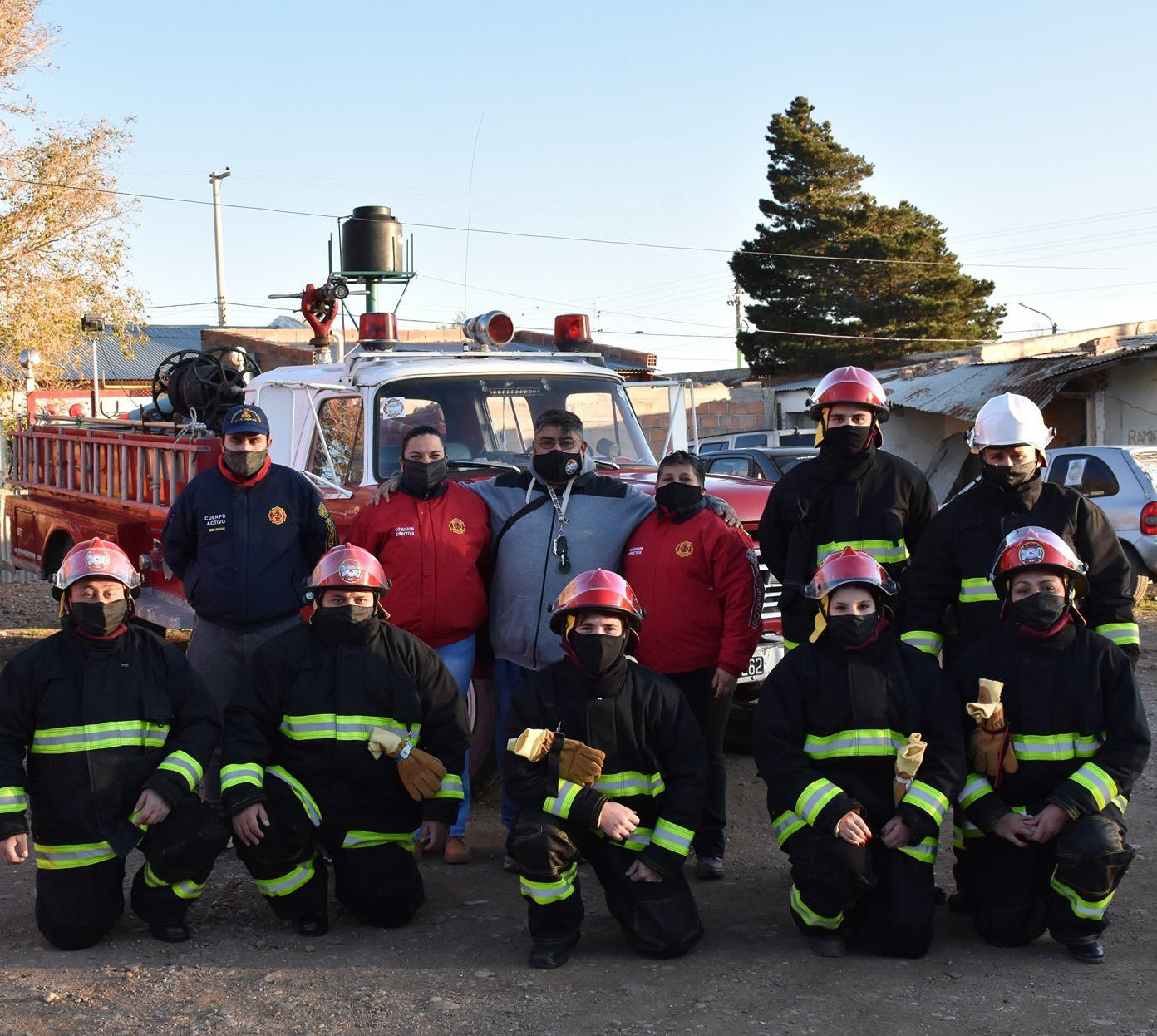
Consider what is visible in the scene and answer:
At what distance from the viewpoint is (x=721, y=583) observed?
5.43 meters

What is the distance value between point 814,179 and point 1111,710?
4507cm

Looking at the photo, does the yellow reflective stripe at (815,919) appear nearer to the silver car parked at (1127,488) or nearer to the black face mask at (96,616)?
the black face mask at (96,616)

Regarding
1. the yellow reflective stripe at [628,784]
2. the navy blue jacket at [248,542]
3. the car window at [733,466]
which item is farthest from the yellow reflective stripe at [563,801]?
the car window at [733,466]

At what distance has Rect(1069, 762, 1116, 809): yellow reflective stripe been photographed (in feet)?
14.8

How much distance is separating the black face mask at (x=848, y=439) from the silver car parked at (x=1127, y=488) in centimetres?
688

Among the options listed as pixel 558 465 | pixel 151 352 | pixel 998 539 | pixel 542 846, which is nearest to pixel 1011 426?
pixel 998 539

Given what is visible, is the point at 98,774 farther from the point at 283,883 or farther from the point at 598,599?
the point at 598,599

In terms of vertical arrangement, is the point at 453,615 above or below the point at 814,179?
below

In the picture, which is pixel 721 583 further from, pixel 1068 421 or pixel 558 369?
pixel 1068 421

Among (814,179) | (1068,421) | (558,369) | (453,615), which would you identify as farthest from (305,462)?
(814,179)

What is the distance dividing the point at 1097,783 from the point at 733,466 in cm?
1019

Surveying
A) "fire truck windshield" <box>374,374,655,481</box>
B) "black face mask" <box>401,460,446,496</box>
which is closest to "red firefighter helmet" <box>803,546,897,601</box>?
"black face mask" <box>401,460,446,496</box>

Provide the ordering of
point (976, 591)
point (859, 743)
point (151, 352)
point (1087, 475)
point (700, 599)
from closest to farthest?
point (859, 743), point (976, 591), point (700, 599), point (1087, 475), point (151, 352)

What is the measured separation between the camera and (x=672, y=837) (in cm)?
469
